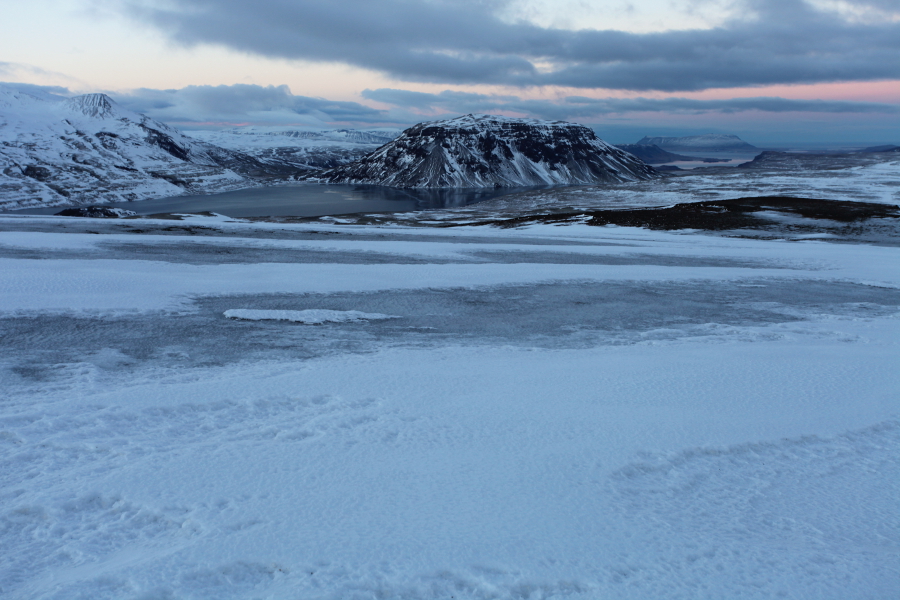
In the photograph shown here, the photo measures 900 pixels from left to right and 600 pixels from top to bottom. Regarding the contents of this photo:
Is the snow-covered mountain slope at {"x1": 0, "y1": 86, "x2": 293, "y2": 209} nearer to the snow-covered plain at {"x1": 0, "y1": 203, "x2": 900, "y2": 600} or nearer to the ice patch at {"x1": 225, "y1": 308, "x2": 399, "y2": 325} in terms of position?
the ice patch at {"x1": 225, "y1": 308, "x2": 399, "y2": 325}

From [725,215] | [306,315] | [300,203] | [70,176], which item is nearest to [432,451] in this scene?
[306,315]

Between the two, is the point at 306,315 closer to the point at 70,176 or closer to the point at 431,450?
the point at 431,450

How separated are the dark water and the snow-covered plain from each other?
316ft

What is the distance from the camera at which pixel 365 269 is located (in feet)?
51.6

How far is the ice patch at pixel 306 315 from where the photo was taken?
34.1 ft

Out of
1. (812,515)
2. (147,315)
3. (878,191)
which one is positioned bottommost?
(812,515)

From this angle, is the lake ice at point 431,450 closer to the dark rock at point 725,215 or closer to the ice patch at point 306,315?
the ice patch at point 306,315

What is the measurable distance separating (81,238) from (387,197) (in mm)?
140029

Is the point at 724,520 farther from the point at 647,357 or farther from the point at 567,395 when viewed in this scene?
the point at 647,357

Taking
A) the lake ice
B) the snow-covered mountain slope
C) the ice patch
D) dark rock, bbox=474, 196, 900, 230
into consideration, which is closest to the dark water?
the snow-covered mountain slope

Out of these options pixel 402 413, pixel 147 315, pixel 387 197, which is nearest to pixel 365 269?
pixel 147 315

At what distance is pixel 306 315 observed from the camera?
10617 mm

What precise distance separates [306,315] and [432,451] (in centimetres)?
614

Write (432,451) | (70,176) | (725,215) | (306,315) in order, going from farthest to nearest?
(70,176) → (725,215) → (306,315) → (432,451)
